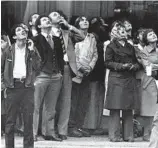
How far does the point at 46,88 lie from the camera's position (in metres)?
9.70

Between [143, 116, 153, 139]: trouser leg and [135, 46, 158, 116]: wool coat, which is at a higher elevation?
[135, 46, 158, 116]: wool coat

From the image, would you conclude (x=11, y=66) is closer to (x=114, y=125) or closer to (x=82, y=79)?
(x=82, y=79)

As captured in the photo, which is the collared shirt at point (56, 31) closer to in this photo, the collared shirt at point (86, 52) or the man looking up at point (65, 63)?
the man looking up at point (65, 63)

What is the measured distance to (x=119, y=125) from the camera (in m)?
10.1

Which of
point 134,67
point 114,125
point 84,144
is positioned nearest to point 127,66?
point 134,67

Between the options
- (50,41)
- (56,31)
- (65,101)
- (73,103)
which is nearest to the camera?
(50,41)

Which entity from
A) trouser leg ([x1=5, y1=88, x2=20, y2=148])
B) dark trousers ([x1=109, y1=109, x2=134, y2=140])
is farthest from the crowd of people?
trouser leg ([x1=5, y1=88, x2=20, y2=148])

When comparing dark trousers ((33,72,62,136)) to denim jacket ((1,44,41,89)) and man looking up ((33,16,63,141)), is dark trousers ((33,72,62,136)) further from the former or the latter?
denim jacket ((1,44,41,89))

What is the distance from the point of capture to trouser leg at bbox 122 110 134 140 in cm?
1005

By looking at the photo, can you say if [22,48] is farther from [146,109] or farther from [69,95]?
[146,109]

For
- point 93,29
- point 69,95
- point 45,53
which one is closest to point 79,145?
point 69,95

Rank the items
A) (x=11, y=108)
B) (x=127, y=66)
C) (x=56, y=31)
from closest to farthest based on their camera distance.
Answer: (x=11, y=108)
(x=127, y=66)
(x=56, y=31)

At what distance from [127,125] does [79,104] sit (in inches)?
35.3

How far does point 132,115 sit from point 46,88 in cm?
145
